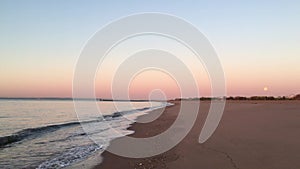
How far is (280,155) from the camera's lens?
28.7 ft

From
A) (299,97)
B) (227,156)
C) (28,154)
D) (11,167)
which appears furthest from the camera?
(299,97)

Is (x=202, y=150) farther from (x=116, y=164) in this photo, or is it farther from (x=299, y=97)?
(x=299, y=97)

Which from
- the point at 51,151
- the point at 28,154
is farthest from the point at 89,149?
the point at 28,154

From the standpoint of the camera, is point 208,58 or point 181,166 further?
point 208,58

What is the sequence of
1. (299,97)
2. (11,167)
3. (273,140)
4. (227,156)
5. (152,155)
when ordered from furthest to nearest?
(299,97), (273,140), (152,155), (11,167), (227,156)

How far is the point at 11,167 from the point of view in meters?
9.87

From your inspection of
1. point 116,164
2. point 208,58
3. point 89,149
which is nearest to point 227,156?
point 116,164

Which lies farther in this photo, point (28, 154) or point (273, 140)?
point (28, 154)

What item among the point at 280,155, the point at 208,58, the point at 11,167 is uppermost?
the point at 208,58

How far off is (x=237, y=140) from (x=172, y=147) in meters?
2.73

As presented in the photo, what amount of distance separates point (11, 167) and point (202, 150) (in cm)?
669

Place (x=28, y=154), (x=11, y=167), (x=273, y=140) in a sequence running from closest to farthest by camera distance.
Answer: (x=11, y=167), (x=273, y=140), (x=28, y=154)

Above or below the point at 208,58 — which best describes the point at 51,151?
below

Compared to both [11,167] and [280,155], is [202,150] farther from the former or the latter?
[11,167]
